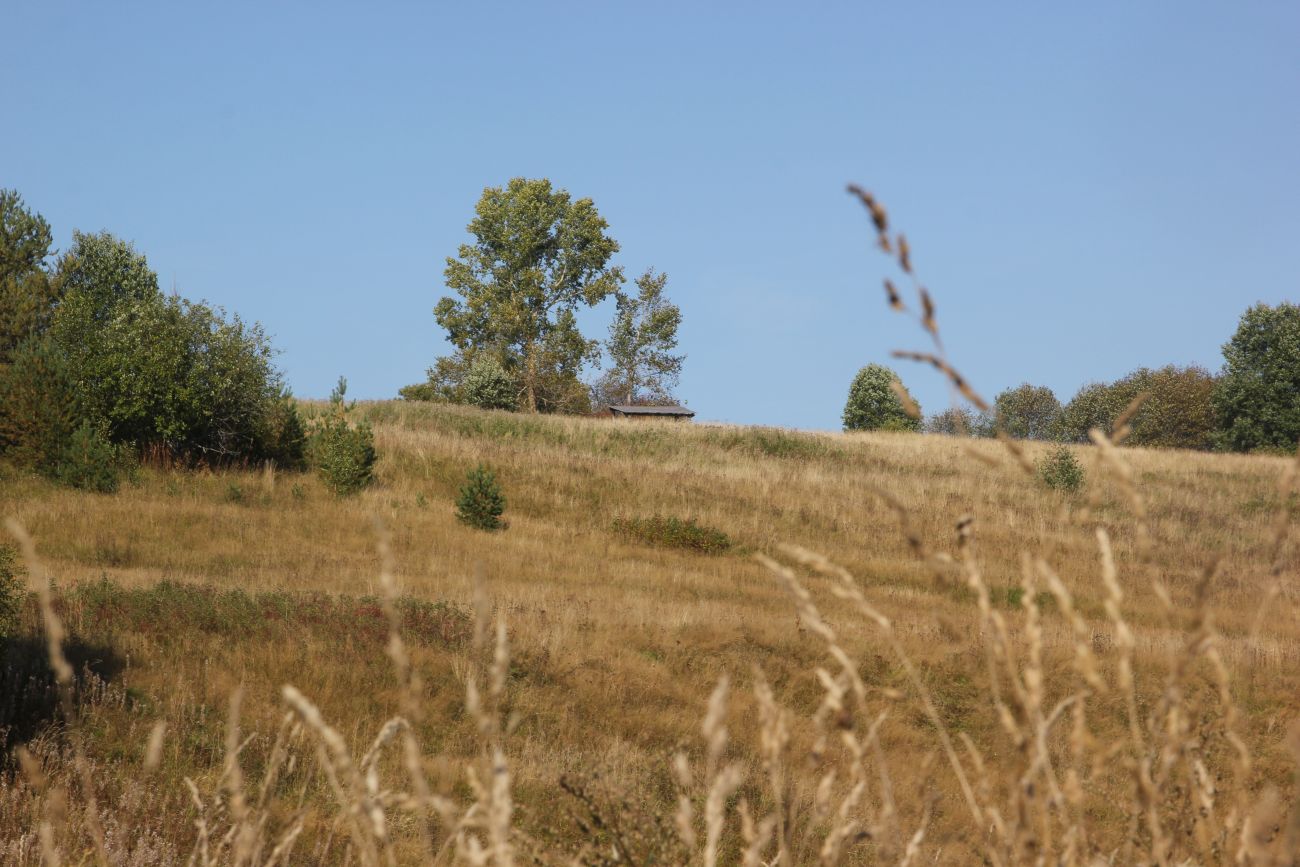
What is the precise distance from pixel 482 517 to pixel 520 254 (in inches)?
1554

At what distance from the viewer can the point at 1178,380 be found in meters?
77.5

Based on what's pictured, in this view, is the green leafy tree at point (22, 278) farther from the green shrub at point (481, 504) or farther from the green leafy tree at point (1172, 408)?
the green leafy tree at point (1172, 408)

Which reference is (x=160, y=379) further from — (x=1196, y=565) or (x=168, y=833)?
(x=1196, y=565)

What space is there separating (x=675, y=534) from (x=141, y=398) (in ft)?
39.9

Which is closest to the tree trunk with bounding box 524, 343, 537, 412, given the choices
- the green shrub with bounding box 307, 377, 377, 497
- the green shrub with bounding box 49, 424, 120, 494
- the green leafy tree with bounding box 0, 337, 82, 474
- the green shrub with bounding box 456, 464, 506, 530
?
the green shrub with bounding box 307, 377, 377, 497

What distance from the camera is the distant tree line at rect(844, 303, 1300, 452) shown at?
211 ft

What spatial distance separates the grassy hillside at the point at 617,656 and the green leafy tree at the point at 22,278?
20350 mm

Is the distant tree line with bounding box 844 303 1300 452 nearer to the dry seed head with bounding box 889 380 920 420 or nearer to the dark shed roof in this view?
the dark shed roof

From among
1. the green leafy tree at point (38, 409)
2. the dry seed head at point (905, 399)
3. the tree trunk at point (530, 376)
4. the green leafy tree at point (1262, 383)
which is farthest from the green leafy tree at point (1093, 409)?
the dry seed head at point (905, 399)

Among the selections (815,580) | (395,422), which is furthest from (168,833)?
(395,422)

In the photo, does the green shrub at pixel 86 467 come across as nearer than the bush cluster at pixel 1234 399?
Yes

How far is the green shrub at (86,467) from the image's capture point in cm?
2053

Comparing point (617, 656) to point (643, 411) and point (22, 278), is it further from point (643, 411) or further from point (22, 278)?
point (643, 411)

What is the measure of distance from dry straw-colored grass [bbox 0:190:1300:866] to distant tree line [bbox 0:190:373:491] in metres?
1.26
